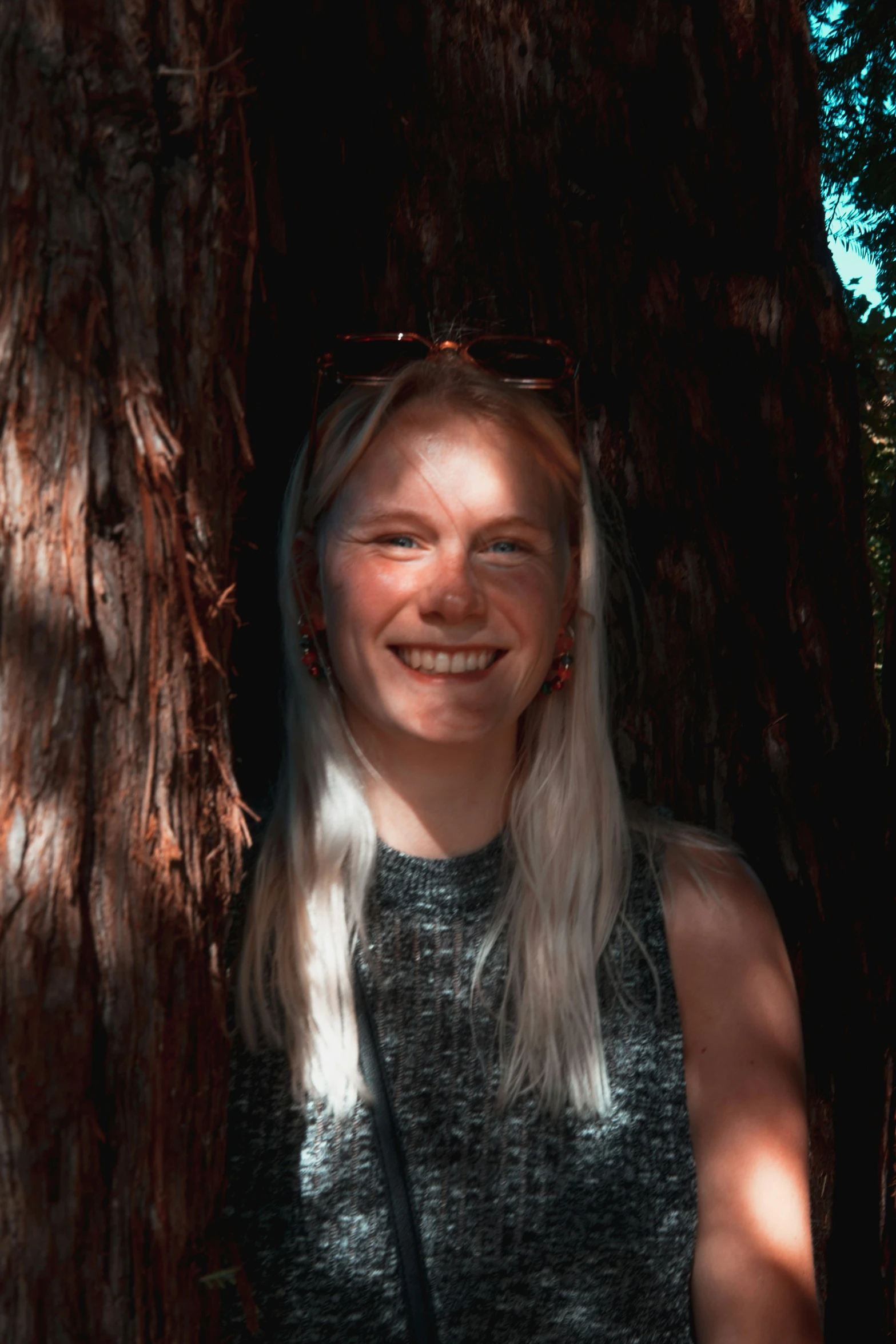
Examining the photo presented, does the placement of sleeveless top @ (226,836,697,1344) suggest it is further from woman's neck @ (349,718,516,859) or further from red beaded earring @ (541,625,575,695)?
red beaded earring @ (541,625,575,695)

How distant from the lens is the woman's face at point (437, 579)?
6.64ft

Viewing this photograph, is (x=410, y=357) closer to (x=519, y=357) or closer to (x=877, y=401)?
(x=519, y=357)

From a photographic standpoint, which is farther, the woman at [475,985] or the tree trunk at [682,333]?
the tree trunk at [682,333]

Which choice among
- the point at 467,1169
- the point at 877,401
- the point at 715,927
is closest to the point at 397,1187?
the point at 467,1169

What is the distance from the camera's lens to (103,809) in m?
1.42

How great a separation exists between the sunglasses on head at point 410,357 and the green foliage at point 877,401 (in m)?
0.89

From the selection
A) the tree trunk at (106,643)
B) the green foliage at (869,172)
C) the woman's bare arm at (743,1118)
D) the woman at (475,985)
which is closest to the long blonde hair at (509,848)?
the woman at (475,985)

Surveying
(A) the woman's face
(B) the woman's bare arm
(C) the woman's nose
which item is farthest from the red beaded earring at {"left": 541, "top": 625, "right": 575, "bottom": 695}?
(B) the woman's bare arm

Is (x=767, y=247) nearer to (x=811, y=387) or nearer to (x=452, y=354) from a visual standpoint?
(x=811, y=387)

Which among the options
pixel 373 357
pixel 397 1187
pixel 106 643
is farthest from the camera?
pixel 373 357

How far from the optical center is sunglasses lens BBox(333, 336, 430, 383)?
2.15 m

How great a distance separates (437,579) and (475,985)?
2.15 ft

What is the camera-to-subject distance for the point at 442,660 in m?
2.03

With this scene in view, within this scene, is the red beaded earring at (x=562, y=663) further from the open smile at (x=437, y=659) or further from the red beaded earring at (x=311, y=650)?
the red beaded earring at (x=311, y=650)
